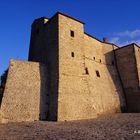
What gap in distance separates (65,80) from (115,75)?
34.4ft

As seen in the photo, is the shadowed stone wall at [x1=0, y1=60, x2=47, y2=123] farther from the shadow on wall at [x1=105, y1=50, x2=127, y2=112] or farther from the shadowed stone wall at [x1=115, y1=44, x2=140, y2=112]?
the shadowed stone wall at [x1=115, y1=44, x2=140, y2=112]

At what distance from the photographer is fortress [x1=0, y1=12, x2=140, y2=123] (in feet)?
50.0

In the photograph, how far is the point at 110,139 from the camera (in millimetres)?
8203

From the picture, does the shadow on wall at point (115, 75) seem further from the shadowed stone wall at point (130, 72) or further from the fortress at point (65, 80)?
the shadowed stone wall at point (130, 72)

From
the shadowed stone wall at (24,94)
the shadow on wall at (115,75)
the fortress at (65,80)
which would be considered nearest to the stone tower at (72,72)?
the fortress at (65,80)

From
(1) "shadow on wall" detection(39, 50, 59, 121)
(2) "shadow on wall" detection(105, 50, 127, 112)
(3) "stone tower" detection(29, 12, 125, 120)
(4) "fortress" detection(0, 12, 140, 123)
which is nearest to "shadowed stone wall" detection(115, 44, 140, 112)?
(4) "fortress" detection(0, 12, 140, 123)

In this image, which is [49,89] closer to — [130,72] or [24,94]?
[24,94]

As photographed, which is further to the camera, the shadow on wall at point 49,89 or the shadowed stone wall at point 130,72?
the shadowed stone wall at point 130,72

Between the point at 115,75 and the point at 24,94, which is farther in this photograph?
the point at 115,75

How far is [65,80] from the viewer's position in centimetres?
1653

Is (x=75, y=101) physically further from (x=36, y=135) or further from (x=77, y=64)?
(x=36, y=135)

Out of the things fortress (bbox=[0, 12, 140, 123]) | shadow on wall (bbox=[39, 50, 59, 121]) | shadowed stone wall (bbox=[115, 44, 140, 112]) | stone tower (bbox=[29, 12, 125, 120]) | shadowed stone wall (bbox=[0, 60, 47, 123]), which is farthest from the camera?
shadowed stone wall (bbox=[115, 44, 140, 112])

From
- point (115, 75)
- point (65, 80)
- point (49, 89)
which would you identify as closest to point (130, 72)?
point (115, 75)

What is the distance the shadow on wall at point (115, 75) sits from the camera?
23.1 metres
